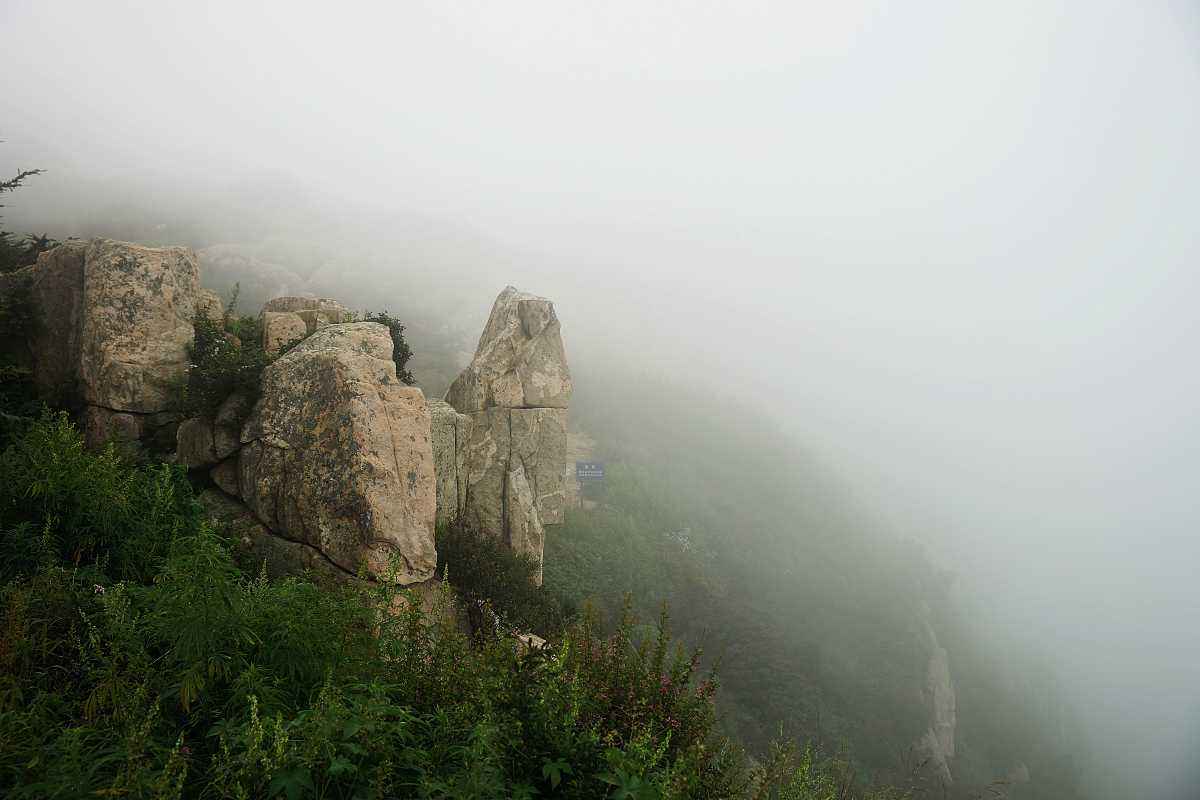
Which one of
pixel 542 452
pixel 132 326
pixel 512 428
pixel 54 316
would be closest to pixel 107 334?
pixel 132 326

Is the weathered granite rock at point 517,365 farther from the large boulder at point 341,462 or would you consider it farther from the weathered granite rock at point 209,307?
the large boulder at point 341,462

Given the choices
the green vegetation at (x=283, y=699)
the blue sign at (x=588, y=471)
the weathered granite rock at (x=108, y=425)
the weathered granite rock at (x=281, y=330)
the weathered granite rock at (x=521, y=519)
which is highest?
the weathered granite rock at (x=281, y=330)

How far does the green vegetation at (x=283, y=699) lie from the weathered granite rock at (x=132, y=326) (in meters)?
3.54

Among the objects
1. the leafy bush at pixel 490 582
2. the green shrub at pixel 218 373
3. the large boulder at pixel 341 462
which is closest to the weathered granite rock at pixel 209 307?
the green shrub at pixel 218 373

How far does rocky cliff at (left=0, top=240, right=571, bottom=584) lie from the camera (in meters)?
7.46

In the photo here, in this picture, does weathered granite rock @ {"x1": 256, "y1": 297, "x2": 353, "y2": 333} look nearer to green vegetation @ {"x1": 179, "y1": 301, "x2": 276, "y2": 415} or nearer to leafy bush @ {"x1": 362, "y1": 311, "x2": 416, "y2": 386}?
leafy bush @ {"x1": 362, "y1": 311, "x2": 416, "y2": 386}

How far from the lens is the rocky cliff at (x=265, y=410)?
746cm

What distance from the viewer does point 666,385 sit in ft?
153

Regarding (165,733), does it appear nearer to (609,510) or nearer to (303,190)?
(609,510)

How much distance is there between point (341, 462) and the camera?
A: 24.7 feet

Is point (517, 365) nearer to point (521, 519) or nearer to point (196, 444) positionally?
point (521, 519)

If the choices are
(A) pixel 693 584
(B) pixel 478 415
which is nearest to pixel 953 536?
(A) pixel 693 584

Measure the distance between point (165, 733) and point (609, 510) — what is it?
2338 cm

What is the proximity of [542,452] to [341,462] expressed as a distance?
27.8ft
